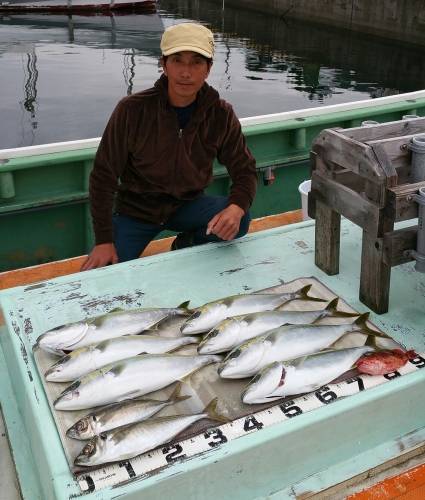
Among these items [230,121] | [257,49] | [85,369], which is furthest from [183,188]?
[257,49]

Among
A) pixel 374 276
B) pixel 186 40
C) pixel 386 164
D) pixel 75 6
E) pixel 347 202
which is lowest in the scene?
pixel 374 276

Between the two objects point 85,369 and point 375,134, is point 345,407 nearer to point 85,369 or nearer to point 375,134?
point 85,369

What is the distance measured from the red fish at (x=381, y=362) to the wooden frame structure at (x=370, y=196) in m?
0.44

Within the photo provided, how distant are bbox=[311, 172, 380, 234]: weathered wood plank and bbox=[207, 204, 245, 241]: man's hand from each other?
568mm

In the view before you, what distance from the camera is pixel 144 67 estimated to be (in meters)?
25.6

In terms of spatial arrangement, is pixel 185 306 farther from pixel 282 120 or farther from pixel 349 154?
pixel 282 120

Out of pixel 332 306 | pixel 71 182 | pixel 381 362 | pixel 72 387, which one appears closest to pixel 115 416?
pixel 72 387

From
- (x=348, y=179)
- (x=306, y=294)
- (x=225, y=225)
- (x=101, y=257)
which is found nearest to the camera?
(x=306, y=294)

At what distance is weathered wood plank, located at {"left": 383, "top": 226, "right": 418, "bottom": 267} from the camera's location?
8.59 ft

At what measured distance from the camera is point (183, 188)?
3773mm

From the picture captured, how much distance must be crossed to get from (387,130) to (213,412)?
1.78m

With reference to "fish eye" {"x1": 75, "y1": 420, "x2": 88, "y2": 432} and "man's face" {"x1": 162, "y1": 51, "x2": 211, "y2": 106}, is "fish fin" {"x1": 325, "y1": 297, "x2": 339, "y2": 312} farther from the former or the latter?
"man's face" {"x1": 162, "y1": 51, "x2": 211, "y2": 106}

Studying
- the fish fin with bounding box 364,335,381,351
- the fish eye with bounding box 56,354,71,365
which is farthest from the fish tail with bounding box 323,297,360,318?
the fish eye with bounding box 56,354,71,365

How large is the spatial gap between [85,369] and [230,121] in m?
2.03
